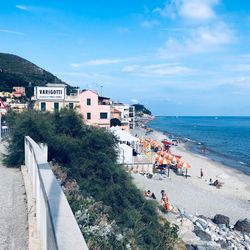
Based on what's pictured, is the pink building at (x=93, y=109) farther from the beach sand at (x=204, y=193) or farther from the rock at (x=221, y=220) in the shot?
the rock at (x=221, y=220)

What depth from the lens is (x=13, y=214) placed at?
7.33 meters

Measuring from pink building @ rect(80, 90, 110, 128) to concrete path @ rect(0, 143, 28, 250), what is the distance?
106 feet

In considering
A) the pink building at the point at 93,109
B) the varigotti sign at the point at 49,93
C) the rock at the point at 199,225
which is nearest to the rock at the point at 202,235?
the rock at the point at 199,225

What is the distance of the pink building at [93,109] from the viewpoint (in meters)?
43.2

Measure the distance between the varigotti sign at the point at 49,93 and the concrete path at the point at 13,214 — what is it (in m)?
30.2

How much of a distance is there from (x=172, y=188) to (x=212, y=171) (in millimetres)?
15400

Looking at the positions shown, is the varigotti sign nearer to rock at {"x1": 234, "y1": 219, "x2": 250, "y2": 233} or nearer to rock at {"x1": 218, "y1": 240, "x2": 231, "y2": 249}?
rock at {"x1": 234, "y1": 219, "x2": 250, "y2": 233}

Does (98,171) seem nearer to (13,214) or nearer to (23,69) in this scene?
(13,214)

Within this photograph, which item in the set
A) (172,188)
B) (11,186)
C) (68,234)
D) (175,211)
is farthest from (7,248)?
(172,188)

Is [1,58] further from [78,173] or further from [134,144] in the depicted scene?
[78,173]

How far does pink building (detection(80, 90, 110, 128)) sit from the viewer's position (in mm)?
43188

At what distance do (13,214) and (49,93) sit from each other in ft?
113

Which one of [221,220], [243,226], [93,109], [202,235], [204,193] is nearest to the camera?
[202,235]

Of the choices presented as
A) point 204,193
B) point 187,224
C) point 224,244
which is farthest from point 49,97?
point 224,244
